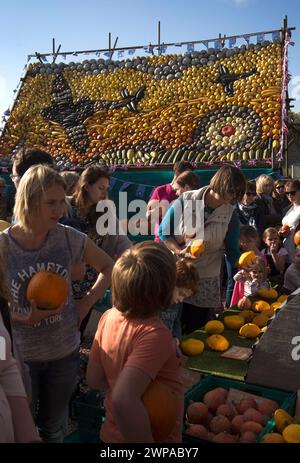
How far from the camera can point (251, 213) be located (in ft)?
20.7

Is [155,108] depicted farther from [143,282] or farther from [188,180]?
[143,282]

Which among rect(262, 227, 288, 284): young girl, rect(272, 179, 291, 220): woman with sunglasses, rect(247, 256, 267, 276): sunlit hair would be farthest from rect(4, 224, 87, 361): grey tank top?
rect(272, 179, 291, 220): woman with sunglasses

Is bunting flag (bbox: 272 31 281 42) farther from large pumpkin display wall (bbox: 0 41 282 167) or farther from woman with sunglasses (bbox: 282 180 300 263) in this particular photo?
woman with sunglasses (bbox: 282 180 300 263)

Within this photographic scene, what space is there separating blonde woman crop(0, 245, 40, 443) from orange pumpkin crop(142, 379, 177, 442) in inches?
14.7

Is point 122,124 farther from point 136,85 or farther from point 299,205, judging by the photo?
point 299,205

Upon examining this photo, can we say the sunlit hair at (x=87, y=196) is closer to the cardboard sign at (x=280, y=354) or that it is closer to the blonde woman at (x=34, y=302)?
the blonde woman at (x=34, y=302)

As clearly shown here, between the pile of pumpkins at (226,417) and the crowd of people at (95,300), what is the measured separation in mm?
365

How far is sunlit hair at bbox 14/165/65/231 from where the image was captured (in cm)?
208

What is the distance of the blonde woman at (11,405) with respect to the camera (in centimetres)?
139

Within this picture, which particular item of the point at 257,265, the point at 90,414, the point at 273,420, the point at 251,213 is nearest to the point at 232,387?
the point at 273,420

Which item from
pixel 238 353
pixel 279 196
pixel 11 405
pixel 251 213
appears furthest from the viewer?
pixel 279 196

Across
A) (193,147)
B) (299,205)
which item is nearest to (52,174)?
(299,205)

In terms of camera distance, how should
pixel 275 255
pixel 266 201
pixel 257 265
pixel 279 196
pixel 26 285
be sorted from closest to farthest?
pixel 26 285 < pixel 257 265 < pixel 275 255 < pixel 266 201 < pixel 279 196

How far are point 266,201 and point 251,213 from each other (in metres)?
0.44
